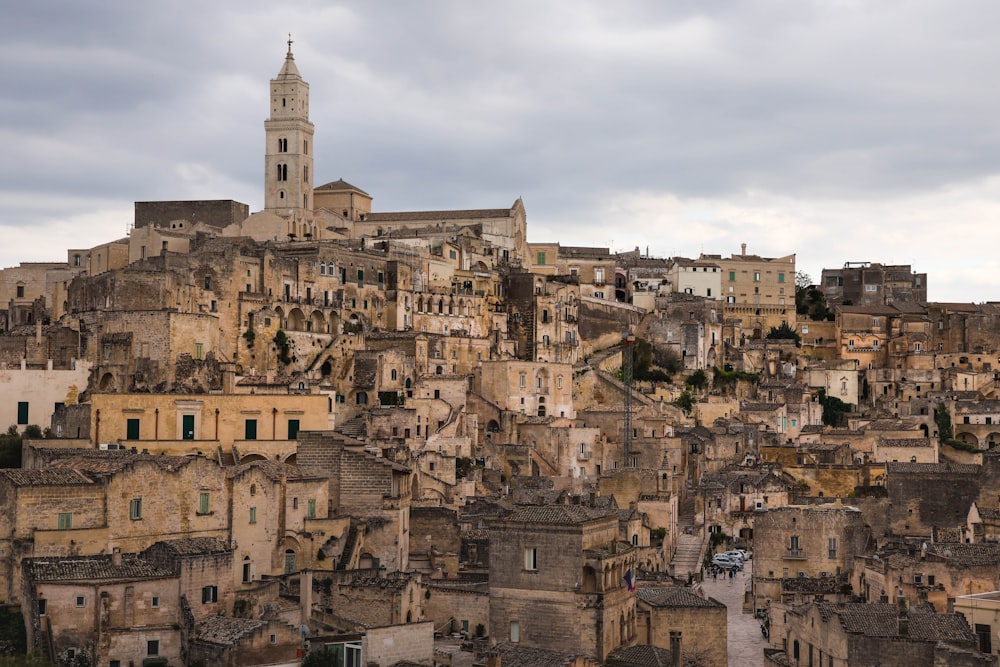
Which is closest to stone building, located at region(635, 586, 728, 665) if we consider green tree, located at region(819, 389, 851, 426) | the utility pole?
the utility pole

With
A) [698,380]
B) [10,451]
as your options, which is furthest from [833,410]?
[10,451]

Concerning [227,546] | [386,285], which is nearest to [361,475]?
[227,546]

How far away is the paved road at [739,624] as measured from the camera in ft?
127

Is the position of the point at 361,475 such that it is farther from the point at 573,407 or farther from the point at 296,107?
the point at 296,107

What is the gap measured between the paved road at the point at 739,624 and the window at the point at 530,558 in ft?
20.8

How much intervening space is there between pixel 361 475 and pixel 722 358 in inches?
1868

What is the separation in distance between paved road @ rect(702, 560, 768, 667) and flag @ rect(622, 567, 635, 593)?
3.44 metres

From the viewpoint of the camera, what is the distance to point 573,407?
241 ft

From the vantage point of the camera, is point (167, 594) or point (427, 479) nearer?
point (167, 594)

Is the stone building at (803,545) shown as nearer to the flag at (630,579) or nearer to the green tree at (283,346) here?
the flag at (630,579)

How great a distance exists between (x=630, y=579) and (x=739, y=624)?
7.60m

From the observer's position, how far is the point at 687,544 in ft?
181

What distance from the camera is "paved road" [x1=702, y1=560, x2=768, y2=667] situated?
3884 centimetres

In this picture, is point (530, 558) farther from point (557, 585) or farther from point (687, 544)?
point (687, 544)
